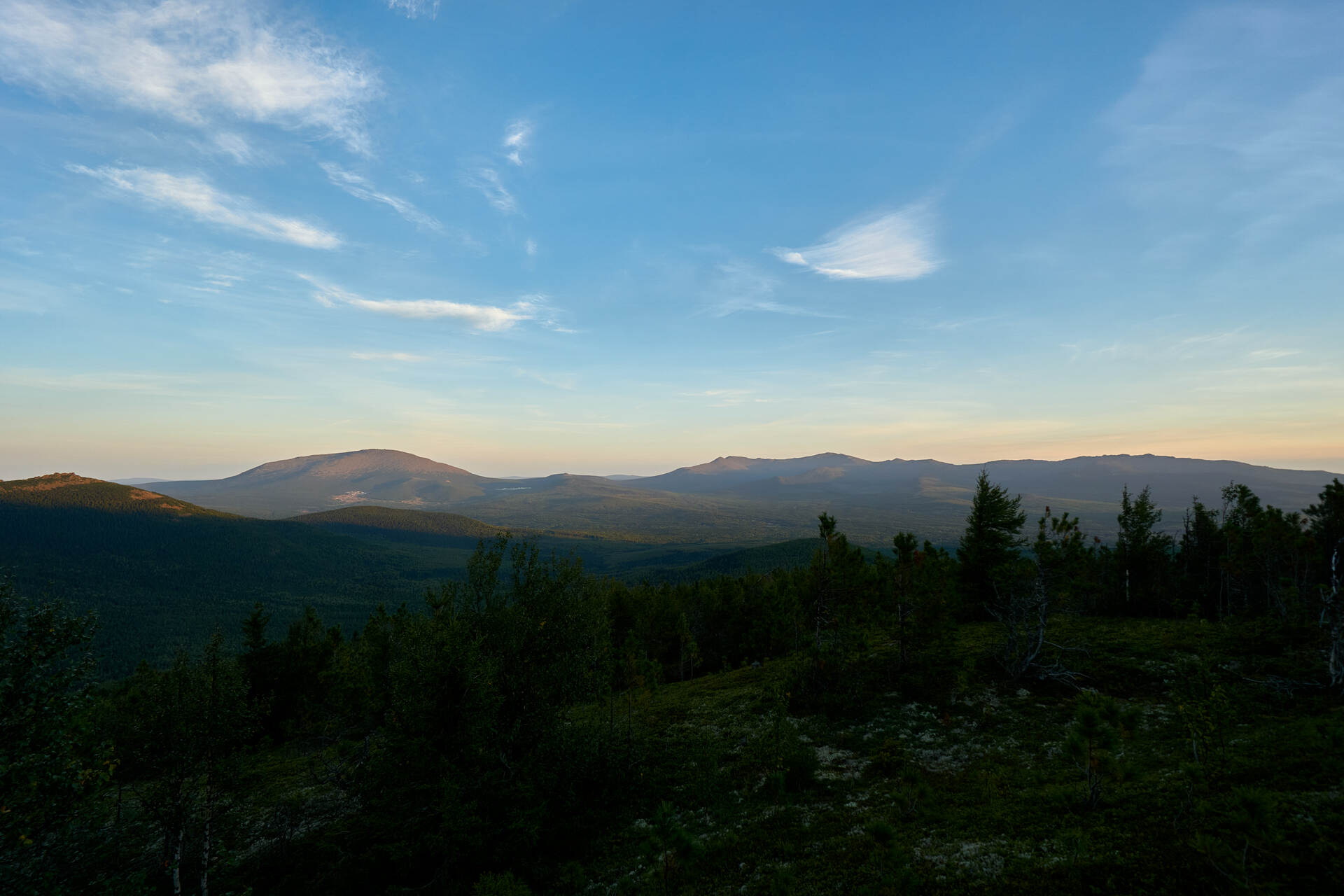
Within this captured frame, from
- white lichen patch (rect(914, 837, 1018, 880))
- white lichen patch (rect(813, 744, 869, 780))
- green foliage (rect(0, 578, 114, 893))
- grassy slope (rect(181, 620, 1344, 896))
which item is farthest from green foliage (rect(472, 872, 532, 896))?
white lichen patch (rect(813, 744, 869, 780))

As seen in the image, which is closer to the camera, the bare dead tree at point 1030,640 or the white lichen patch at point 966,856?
the white lichen patch at point 966,856

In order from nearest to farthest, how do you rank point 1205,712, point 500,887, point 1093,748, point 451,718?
point 1205,712, point 1093,748, point 500,887, point 451,718

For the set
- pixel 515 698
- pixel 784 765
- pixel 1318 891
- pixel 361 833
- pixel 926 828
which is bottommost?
pixel 361 833

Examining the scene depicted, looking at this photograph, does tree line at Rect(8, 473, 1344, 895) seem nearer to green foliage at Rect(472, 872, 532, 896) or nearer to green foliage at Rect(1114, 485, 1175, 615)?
green foliage at Rect(472, 872, 532, 896)

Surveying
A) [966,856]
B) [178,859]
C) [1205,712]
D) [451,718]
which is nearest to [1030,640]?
[1205,712]

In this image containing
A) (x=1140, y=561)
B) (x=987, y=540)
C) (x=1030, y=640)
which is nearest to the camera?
(x=1030, y=640)

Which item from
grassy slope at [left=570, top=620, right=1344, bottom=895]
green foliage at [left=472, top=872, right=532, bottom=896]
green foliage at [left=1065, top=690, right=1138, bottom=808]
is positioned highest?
green foliage at [left=1065, top=690, right=1138, bottom=808]

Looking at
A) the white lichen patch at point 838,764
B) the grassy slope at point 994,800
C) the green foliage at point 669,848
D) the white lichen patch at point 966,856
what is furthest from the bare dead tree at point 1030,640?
the green foliage at point 669,848

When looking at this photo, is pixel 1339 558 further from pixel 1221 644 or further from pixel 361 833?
pixel 361 833

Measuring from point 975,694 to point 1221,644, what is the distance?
17.4 metres

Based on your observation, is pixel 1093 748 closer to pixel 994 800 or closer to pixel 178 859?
pixel 994 800

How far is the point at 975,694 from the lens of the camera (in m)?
31.8

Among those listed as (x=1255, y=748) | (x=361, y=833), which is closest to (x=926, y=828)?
(x=1255, y=748)

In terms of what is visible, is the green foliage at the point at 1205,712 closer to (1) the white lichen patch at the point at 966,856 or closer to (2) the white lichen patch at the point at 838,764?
(1) the white lichen patch at the point at 966,856
